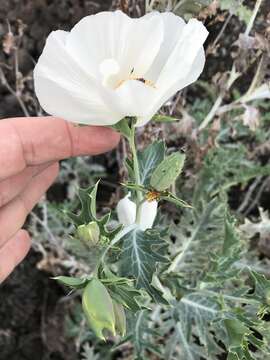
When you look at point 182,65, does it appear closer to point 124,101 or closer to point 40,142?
point 124,101

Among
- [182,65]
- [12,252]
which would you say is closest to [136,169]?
[182,65]

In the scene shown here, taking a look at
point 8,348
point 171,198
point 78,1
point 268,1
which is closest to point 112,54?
point 171,198

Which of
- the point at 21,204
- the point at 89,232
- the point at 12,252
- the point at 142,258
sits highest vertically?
the point at 89,232

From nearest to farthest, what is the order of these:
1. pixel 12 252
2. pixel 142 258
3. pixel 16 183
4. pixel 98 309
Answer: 1. pixel 98 309
2. pixel 142 258
3. pixel 16 183
4. pixel 12 252

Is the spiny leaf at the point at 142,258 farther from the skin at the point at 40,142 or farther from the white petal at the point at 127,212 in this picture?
the skin at the point at 40,142

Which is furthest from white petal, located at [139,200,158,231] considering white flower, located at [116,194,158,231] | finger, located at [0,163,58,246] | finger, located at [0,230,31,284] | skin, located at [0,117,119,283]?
finger, located at [0,230,31,284]

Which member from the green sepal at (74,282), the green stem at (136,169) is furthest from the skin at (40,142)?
the green sepal at (74,282)
